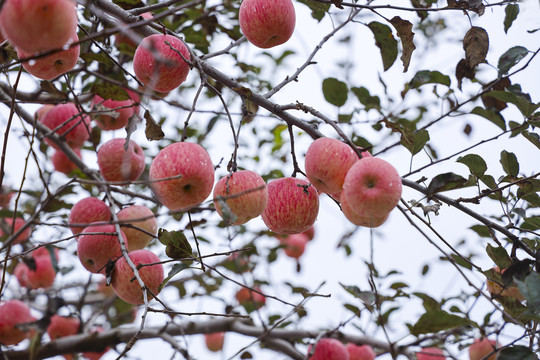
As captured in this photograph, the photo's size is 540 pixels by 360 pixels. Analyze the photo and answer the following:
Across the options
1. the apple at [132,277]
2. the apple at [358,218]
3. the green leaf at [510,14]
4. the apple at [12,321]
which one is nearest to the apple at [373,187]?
the apple at [358,218]

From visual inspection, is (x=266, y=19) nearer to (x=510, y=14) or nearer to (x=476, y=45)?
(x=476, y=45)

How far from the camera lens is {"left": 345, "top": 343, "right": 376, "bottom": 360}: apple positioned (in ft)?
5.98

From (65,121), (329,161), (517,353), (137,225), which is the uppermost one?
(65,121)

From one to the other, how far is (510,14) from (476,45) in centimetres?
20

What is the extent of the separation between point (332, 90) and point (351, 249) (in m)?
1.22

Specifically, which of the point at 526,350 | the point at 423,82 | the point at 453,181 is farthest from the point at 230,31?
the point at 526,350

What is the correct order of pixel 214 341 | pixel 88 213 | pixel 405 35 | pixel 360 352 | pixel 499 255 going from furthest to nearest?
1. pixel 214 341
2. pixel 360 352
3. pixel 88 213
4. pixel 405 35
5. pixel 499 255

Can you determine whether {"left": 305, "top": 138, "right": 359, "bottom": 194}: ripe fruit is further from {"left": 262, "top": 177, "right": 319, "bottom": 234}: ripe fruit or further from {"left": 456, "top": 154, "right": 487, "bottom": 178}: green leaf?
{"left": 456, "top": 154, "right": 487, "bottom": 178}: green leaf

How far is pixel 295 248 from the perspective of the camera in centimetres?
292

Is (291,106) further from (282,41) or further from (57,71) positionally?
(57,71)

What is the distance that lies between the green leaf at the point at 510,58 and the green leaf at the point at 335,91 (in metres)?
0.50

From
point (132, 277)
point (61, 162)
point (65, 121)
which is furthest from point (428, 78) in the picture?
point (61, 162)

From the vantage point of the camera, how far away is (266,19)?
1.17 meters

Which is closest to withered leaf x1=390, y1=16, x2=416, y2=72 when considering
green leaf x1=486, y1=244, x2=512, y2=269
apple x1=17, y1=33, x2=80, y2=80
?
green leaf x1=486, y1=244, x2=512, y2=269
